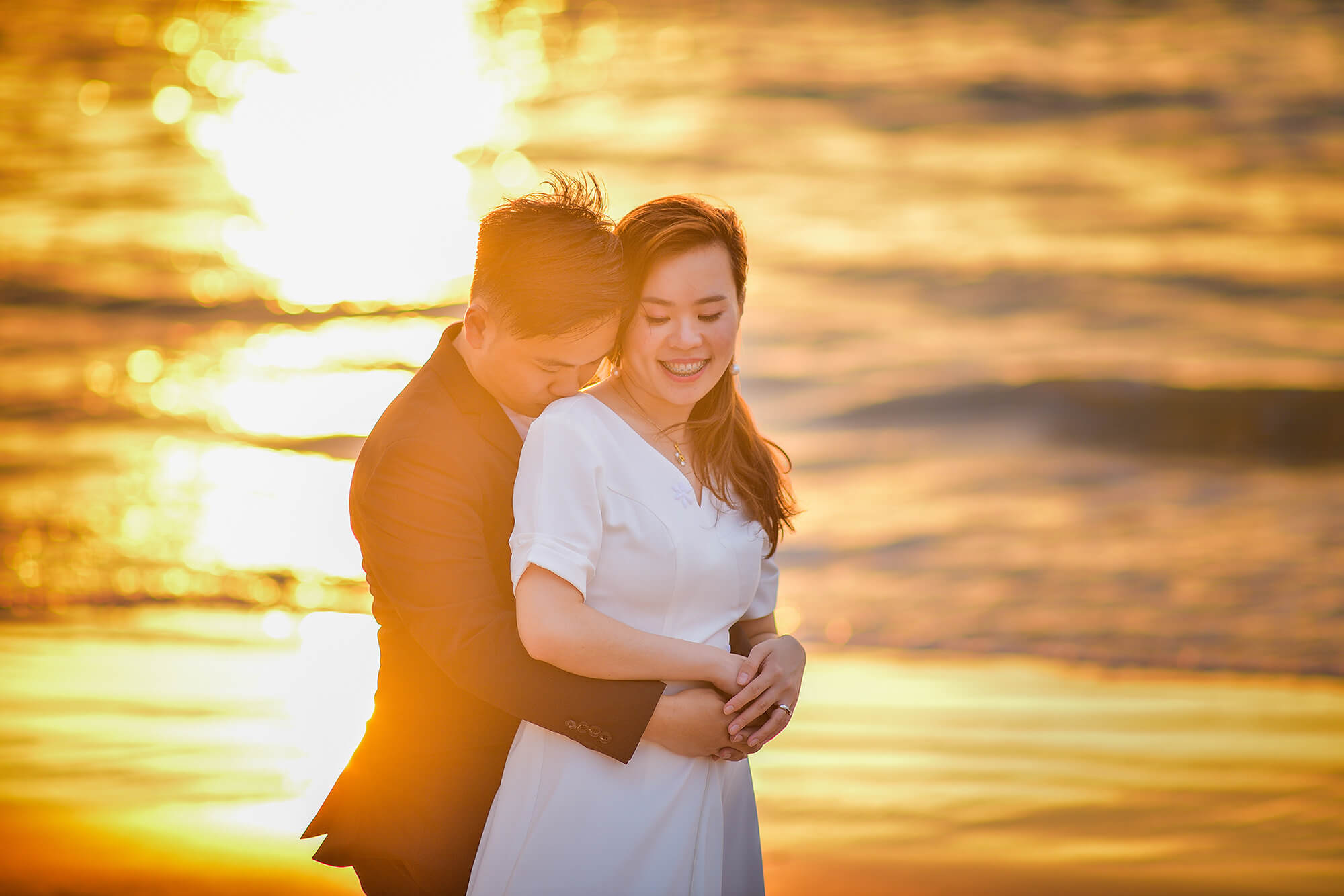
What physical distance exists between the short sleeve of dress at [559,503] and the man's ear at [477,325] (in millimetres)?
318

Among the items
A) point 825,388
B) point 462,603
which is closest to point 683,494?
point 462,603

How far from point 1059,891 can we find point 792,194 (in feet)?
47.5

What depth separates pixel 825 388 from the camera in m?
13.7

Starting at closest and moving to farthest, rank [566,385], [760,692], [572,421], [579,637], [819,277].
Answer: [579,637], [572,421], [760,692], [566,385], [819,277]

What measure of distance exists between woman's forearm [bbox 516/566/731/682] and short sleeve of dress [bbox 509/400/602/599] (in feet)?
0.10

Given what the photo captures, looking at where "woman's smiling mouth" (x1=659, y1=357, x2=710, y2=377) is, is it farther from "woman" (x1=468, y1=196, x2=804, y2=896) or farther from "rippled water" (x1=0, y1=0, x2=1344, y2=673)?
"rippled water" (x1=0, y1=0, x2=1344, y2=673)

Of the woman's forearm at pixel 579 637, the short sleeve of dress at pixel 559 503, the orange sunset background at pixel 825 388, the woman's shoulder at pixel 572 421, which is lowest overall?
the woman's forearm at pixel 579 637

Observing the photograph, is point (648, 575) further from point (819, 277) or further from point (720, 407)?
point (819, 277)

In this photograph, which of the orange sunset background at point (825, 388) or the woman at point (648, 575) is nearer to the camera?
the woman at point (648, 575)

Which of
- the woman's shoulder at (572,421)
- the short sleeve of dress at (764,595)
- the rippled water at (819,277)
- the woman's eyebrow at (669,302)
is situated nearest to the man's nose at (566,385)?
the woman's shoulder at (572,421)

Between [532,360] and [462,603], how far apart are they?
517 millimetres

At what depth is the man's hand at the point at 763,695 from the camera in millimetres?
2580

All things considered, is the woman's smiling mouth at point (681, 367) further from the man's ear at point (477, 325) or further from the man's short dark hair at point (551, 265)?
the man's ear at point (477, 325)

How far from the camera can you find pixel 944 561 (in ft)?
29.0
